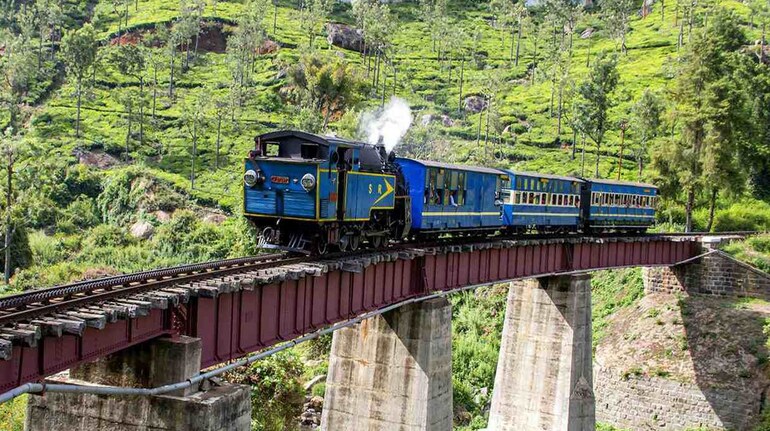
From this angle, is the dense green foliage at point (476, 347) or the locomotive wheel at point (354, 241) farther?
the dense green foliage at point (476, 347)

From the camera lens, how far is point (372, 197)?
22781 millimetres

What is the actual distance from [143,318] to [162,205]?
53702 mm

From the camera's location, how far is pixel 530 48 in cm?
12388

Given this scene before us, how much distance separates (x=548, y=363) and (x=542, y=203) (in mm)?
7753

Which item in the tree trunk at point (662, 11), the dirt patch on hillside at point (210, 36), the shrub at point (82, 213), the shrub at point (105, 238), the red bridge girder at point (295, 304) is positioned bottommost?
the shrub at point (105, 238)

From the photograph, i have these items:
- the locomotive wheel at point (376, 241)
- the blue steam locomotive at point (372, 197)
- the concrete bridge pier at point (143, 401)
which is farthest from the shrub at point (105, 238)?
the concrete bridge pier at point (143, 401)

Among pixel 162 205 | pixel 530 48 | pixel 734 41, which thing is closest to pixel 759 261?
pixel 734 41

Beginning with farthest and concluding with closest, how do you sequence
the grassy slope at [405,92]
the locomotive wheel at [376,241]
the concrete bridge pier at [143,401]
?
the grassy slope at [405,92], the locomotive wheel at [376,241], the concrete bridge pier at [143,401]

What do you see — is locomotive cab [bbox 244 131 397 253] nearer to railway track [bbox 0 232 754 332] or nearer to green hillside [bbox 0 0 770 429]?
railway track [bbox 0 232 754 332]

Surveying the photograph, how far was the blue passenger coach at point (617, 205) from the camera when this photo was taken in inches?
1602

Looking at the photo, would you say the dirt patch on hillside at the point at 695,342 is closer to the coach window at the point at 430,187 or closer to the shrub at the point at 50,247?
the coach window at the point at 430,187

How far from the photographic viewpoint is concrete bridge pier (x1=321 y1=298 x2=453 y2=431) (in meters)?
25.5

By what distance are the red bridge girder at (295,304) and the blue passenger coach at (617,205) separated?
13.5 feet

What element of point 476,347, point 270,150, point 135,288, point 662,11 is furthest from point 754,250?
point 662,11
